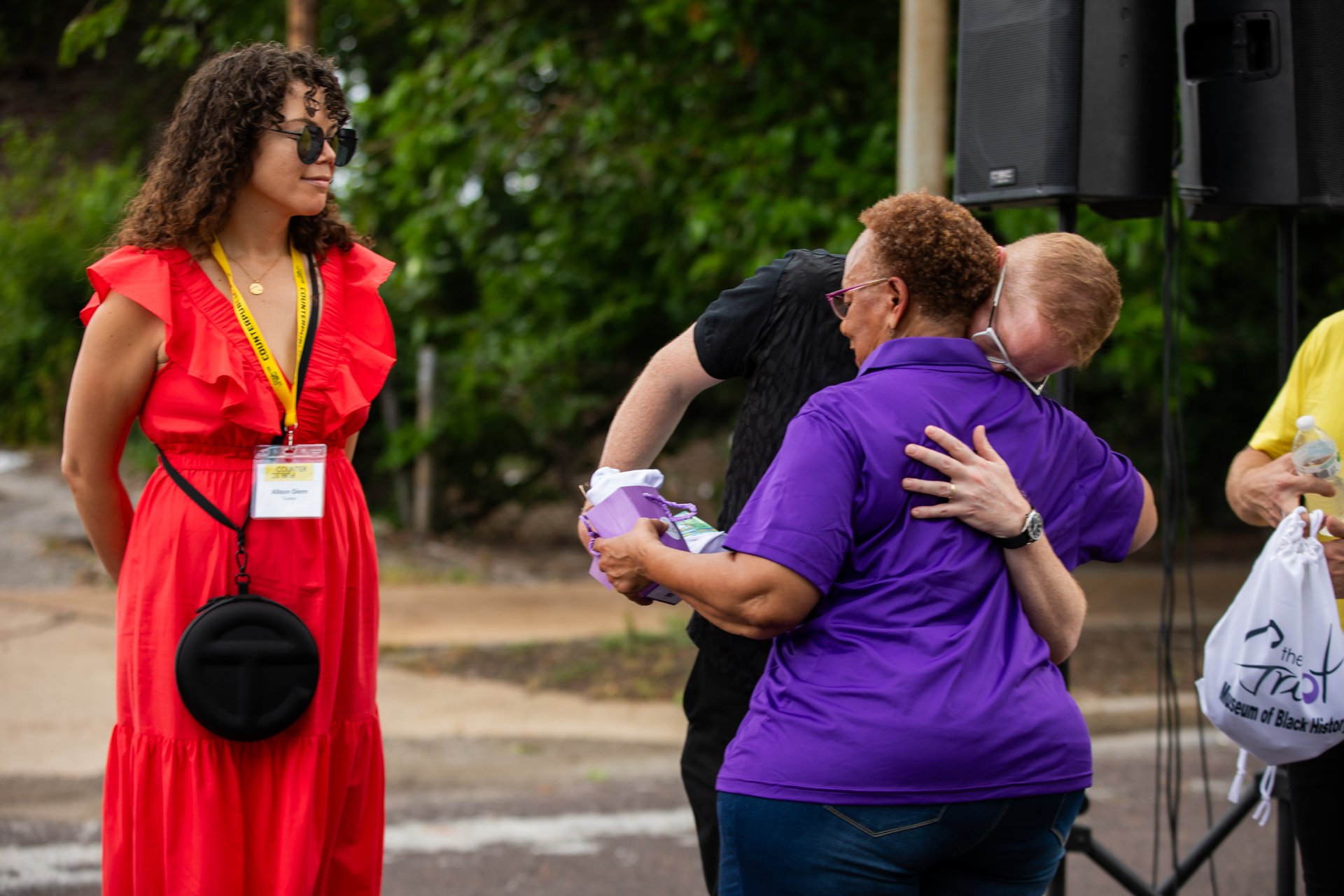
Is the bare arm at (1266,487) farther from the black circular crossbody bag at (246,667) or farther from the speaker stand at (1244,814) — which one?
the black circular crossbody bag at (246,667)

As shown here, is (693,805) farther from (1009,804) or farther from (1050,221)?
(1050,221)

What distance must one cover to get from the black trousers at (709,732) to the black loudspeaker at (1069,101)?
153 cm

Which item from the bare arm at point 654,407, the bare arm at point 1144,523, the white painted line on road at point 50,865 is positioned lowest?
the white painted line on road at point 50,865

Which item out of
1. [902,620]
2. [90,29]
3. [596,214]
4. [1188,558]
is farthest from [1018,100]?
[596,214]

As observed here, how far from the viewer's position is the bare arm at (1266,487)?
8.51 ft

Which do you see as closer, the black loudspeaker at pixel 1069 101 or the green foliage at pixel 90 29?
the black loudspeaker at pixel 1069 101

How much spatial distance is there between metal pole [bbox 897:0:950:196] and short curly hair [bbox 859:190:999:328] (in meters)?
3.11

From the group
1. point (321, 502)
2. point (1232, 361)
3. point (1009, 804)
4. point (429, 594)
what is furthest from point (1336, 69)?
point (1232, 361)

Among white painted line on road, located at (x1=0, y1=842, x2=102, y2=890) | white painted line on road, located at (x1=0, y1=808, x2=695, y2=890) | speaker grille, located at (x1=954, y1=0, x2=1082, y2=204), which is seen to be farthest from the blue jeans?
white painted line on road, located at (x1=0, y1=842, x2=102, y2=890)

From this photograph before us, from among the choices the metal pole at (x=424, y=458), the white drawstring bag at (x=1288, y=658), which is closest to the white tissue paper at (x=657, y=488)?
the white drawstring bag at (x=1288, y=658)

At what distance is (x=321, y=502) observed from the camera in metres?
2.39

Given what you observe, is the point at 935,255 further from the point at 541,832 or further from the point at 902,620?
the point at 541,832

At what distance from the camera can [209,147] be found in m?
2.43

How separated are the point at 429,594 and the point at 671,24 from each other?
3743 millimetres
